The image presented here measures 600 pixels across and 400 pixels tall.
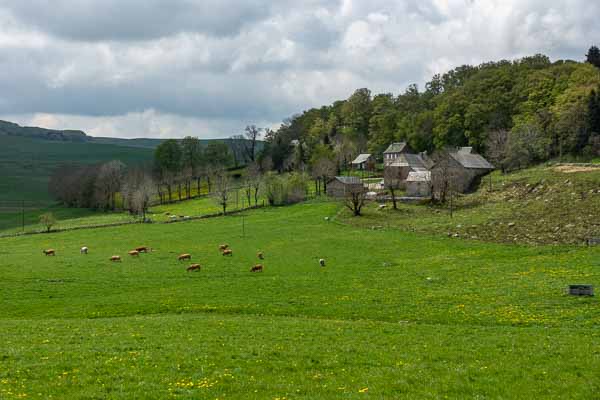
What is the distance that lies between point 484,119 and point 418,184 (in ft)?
130

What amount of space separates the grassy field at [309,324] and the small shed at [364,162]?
91.8 metres

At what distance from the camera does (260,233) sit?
237 feet

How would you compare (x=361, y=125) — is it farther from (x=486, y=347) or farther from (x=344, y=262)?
(x=486, y=347)

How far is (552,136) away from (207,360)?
105 m

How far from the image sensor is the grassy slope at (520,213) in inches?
2180

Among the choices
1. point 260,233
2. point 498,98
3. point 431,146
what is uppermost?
point 498,98

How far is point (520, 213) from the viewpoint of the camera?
66.5m

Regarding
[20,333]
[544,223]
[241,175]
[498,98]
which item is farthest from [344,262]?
[241,175]

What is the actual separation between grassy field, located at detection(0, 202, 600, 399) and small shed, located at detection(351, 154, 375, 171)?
301 feet

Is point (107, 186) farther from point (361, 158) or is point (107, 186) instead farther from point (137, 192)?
point (361, 158)

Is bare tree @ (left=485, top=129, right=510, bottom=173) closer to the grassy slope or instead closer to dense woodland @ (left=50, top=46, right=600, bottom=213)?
dense woodland @ (left=50, top=46, right=600, bottom=213)

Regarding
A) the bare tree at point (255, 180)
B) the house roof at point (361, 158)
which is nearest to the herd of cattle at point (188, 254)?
the bare tree at point (255, 180)

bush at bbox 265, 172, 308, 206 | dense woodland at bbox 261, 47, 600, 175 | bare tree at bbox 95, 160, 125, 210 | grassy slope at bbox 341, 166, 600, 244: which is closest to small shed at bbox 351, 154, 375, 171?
dense woodland at bbox 261, 47, 600, 175

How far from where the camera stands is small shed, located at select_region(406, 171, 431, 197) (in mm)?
97625
